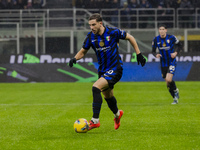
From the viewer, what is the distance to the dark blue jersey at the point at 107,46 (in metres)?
7.35

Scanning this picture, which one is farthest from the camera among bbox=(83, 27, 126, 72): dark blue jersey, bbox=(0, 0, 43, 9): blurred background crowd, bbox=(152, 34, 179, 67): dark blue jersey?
bbox=(0, 0, 43, 9): blurred background crowd

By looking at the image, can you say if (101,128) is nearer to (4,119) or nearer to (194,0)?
(4,119)

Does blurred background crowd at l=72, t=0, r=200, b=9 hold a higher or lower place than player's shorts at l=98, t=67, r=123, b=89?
higher

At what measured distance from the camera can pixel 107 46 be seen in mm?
7359

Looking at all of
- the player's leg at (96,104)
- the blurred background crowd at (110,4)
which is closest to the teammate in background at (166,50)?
the player's leg at (96,104)

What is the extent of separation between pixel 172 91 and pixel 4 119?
5256 mm

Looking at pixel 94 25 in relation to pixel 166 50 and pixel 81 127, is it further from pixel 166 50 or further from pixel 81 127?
pixel 166 50

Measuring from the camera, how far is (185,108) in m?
10.6

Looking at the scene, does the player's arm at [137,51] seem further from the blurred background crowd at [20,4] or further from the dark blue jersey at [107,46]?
the blurred background crowd at [20,4]

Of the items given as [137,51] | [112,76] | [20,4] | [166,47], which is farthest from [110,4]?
[112,76]

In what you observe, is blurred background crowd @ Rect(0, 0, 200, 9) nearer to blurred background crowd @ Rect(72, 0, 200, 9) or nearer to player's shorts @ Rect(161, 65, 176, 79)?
blurred background crowd @ Rect(72, 0, 200, 9)

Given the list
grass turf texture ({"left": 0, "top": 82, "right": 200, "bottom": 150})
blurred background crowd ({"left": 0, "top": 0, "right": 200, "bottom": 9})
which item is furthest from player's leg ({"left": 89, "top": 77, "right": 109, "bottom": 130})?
blurred background crowd ({"left": 0, "top": 0, "right": 200, "bottom": 9})

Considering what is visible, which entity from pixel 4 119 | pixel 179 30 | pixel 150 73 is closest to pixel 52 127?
pixel 4 119

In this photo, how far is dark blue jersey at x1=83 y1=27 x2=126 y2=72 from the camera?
24.1 feet
